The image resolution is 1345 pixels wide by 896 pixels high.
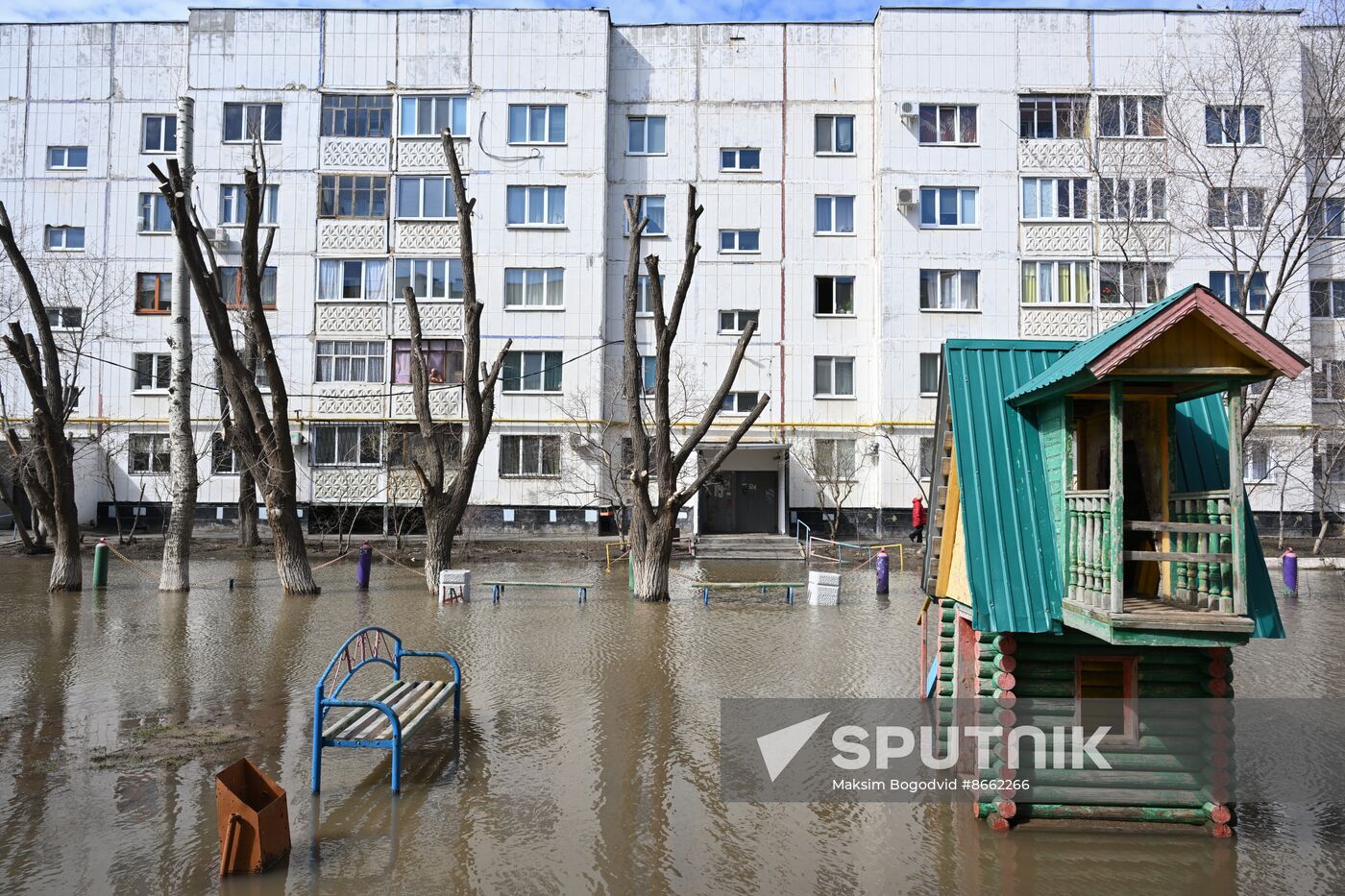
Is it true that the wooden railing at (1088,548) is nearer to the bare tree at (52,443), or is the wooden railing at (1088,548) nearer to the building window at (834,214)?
the bare tree at (52,443)

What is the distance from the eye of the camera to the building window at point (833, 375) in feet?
107

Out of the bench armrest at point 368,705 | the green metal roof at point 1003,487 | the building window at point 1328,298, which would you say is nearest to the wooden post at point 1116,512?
the green metal roof at point 1003,487

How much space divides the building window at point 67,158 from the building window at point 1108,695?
3638cm

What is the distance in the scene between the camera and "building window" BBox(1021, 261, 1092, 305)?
31719mm

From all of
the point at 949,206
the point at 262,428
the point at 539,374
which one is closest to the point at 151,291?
the point at 539,374

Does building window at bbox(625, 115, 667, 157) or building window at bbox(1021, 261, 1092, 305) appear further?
building window at bbox(625, 115, 667, 157)

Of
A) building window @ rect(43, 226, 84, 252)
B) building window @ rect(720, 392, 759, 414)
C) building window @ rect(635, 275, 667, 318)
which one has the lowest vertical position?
building window @ rect(720, 392, 759, 414)

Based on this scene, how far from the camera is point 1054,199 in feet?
104

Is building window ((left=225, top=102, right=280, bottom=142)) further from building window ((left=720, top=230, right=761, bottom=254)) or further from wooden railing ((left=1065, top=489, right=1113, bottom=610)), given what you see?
wooden railing ((left=1065, top=489, right=1113, bottom=610))

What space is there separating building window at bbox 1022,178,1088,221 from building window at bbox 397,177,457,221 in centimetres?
1943

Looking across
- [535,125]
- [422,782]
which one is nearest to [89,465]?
[535,125]

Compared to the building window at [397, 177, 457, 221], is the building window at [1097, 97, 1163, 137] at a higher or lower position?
higher

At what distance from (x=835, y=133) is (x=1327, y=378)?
60.2ft

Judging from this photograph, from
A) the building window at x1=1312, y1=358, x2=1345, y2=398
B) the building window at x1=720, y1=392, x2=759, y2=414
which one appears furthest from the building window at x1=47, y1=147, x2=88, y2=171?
the building window at x1=1312, y1=358, x2=1345, y2=398
